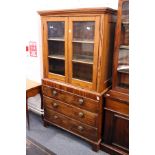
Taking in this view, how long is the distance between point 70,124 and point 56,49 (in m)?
1.06

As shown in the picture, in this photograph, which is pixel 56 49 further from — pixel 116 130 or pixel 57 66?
pixel 116 130

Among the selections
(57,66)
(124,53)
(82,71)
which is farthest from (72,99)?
(124,53)

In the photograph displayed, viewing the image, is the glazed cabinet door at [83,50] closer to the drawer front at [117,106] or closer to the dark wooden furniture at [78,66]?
the dark wooden furniture at [78,66]

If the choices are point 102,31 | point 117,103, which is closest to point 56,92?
point 117,103

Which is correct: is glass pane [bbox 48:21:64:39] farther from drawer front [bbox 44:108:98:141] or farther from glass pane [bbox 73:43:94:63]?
drawer front [bbox 44:108:98:141]

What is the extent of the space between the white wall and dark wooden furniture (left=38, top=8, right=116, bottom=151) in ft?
0.94

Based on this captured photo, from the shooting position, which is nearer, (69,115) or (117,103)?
(117,103)

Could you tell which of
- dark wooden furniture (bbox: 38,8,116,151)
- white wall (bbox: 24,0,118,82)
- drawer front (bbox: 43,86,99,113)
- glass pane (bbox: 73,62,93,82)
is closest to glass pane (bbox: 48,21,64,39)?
dark wooden furniture (bbox: 38,8,116,151)

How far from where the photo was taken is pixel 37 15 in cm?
246
